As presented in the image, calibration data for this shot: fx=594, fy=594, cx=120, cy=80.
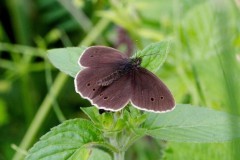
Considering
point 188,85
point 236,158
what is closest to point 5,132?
point 188,85

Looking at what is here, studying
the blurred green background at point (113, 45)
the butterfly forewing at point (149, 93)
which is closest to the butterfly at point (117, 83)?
the butterfly forewing at point (149, 93)

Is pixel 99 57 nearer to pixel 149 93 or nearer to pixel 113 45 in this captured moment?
pixel 149 93

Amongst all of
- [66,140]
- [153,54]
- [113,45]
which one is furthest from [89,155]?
[113,45]

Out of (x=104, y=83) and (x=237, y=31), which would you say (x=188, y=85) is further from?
(x=104, y=83)

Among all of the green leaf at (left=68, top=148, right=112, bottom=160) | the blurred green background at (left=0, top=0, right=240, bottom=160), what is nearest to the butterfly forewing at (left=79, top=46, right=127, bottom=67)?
the green leaf at (left=68, top=148, right=112, bottom=160)

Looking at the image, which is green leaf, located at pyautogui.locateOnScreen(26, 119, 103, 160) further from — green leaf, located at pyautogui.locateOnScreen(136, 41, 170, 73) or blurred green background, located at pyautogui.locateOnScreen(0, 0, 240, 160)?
blurred green background, located at pyautogui.locateOnScreen(0, 0, 240, 160)

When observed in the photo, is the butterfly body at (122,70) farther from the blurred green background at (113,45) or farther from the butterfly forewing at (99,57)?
the blurred green background at (113,45)

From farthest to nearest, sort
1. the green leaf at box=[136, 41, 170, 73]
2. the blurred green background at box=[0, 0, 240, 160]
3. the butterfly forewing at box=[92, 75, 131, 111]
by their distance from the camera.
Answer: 1. the blurred green background at box=[0, 0, 240, 160]
2. the green leaf at box=[136, 41, 170, 73]
3. the butterfly forewing at box=[92, 75, 131, 111]
